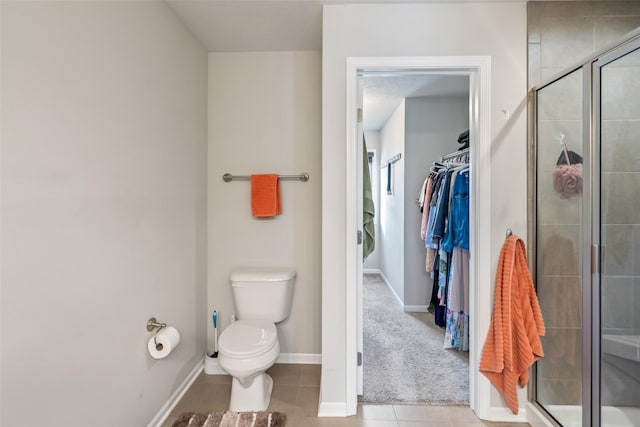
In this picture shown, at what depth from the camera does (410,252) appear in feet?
11.3

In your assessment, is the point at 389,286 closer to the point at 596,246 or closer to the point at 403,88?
the point at 403,88

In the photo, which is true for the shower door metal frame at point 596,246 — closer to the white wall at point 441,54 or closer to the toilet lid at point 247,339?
the white wall at point 441,54

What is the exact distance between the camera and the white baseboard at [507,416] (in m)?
1.70

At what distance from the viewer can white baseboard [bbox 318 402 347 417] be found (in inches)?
68.7

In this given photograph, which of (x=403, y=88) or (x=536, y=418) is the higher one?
(x=403, y=88)

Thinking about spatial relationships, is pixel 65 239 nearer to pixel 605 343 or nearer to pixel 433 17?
pixel 433 17

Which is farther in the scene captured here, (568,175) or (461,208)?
(461,208)

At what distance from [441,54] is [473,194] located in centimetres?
81

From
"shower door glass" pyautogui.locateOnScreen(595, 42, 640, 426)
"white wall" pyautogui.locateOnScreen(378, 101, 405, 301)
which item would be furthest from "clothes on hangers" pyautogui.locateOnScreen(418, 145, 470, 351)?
"shower door glass" pyautogui.locateOnScreen(595, 42, 640, 426)

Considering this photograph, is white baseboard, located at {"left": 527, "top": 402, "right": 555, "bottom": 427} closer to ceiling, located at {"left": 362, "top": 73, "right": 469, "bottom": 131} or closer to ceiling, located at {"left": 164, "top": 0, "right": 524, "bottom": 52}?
ceiling, located at {"left": 164, "top": 0, "right": 524, "bottom": 52}

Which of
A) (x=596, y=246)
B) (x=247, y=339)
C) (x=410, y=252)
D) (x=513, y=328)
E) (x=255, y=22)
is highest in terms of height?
(x=255, y=22)

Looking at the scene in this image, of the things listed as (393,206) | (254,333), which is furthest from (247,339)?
(393,206)

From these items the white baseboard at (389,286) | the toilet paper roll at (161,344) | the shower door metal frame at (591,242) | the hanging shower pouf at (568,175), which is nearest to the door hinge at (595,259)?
the shower door metal frame at (591,242)

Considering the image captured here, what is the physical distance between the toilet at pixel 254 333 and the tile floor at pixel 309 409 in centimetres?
12
